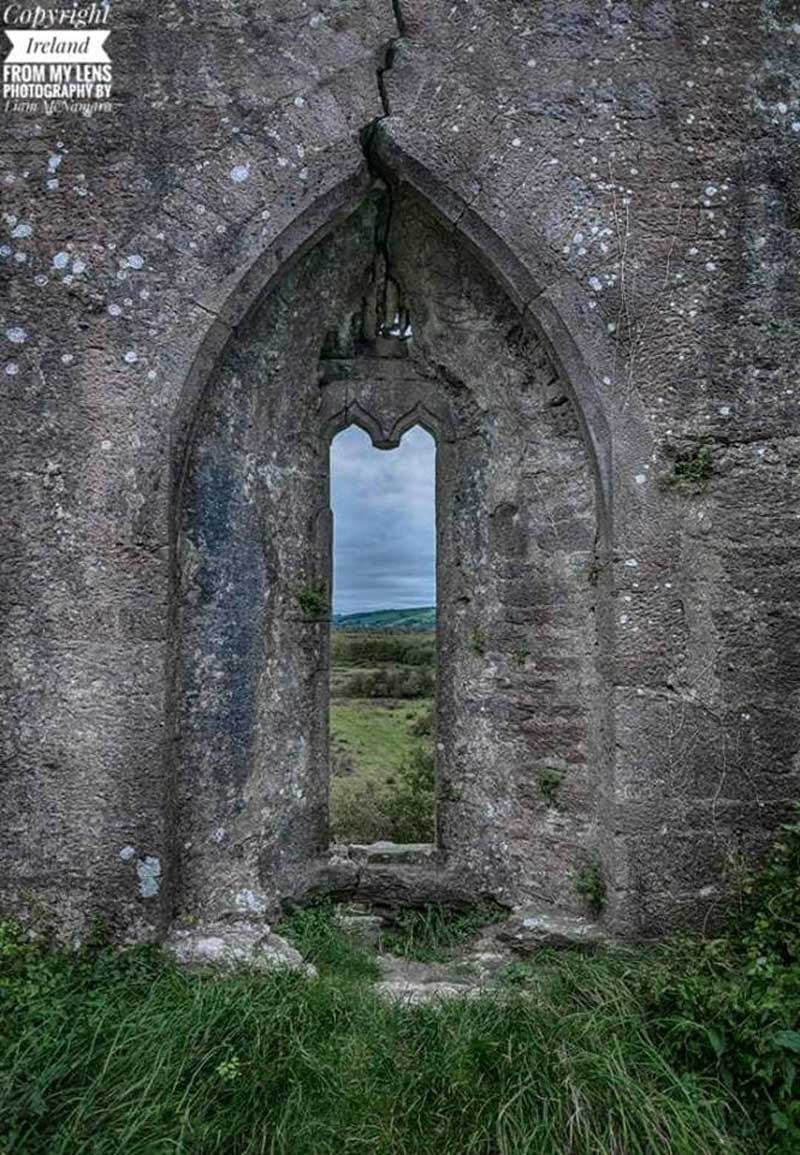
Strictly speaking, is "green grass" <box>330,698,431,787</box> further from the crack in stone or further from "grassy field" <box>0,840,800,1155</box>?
the crack in stone

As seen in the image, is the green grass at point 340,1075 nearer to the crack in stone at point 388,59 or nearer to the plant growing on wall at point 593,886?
the plant growing on wall at point 593,886

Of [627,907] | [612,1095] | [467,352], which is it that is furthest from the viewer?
[467,352]

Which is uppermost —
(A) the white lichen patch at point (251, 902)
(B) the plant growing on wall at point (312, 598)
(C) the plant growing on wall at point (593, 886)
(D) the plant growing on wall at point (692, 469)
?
(D) the plant growing on wall at point (692, 469)

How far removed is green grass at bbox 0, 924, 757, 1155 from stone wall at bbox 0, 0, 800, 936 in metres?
0.55

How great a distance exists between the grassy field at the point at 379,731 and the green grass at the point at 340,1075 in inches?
81.0

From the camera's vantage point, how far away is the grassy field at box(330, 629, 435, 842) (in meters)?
5.03

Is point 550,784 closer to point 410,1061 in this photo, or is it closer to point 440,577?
point 440,577

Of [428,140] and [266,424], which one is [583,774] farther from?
[428,140]

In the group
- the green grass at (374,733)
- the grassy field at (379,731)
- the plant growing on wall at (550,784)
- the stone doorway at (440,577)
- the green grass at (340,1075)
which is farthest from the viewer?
the green grass at (374,733)

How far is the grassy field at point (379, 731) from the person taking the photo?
5.03 m

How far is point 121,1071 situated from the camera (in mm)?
2498

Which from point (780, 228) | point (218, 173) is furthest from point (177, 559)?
point (780, 228)

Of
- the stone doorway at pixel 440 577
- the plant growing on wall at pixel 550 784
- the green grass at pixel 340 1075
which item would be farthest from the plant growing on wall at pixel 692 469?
the green grass at pixel 340 1075

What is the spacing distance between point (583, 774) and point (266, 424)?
2.33m
